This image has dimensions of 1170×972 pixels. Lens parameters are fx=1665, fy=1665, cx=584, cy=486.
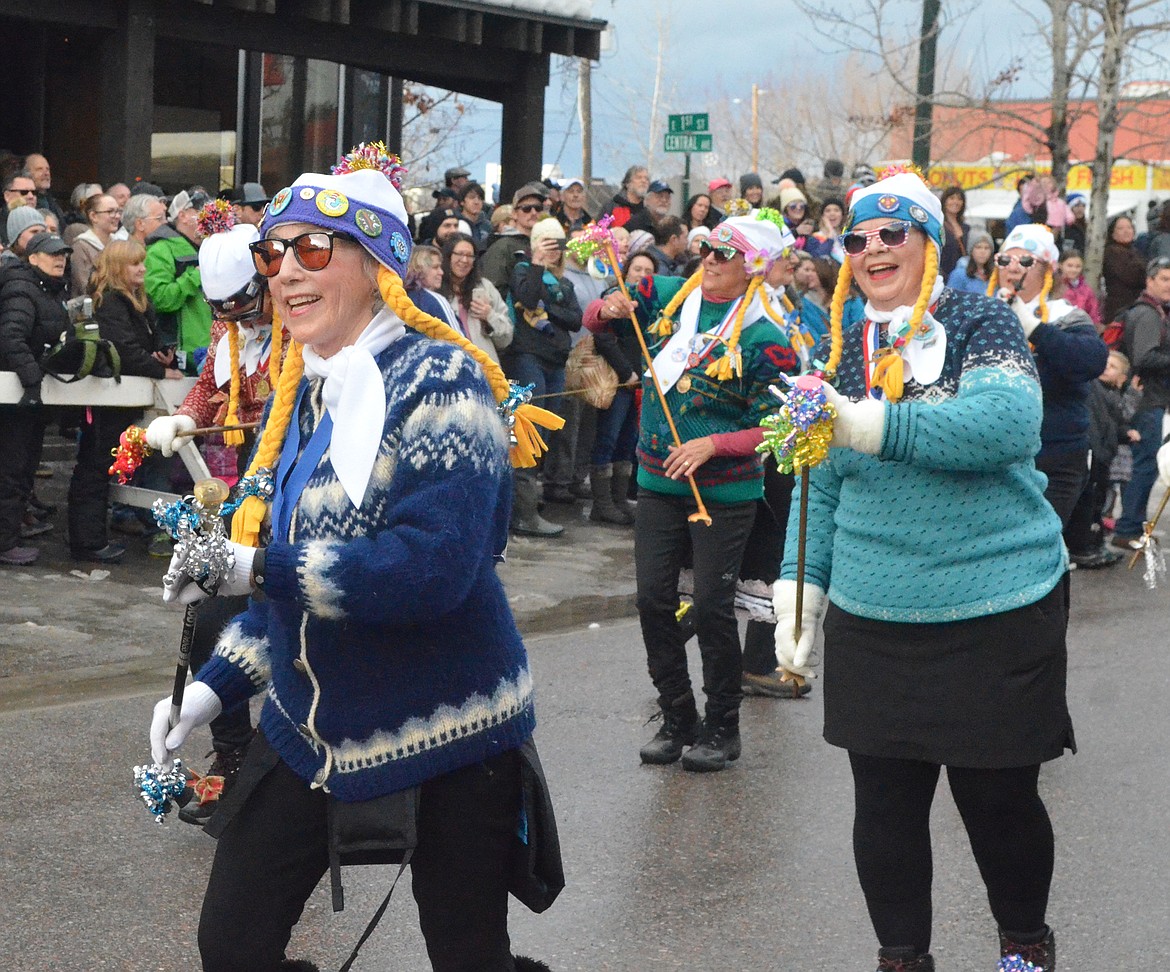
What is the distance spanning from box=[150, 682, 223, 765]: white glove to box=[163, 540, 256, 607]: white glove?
39cm

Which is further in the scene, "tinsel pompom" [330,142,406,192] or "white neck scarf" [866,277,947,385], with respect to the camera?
"white neck scarf" [866,277,947,385]

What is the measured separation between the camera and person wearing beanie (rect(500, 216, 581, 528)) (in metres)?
11.0

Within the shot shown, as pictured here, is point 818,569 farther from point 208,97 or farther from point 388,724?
point 208,97

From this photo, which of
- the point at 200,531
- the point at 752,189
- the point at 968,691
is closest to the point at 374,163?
the point at 200,531

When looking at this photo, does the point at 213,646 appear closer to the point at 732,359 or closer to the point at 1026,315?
the point at 732,359

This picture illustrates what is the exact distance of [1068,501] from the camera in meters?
7.68

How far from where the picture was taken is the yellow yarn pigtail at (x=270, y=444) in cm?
312

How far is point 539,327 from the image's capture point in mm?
11055

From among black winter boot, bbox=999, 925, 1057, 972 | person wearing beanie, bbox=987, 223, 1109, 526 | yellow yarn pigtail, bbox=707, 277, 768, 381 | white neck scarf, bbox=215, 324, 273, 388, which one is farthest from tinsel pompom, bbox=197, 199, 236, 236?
person wearing beanie, bbox=987, 223, 1109, 526

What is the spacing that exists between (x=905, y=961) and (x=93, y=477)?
6.52 metres

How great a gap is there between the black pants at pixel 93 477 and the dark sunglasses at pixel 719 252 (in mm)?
4389

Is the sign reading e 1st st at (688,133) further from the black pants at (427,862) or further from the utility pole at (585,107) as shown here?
the black pants at (427,862)

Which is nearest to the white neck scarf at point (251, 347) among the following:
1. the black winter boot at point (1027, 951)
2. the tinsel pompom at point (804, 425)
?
the tinsel pompom at point (804, 425)

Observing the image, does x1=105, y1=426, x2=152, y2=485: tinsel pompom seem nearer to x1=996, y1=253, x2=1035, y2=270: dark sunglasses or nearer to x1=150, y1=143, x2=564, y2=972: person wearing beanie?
x1=150, y1=143, x2=564, y2=972: person wearing beanie
